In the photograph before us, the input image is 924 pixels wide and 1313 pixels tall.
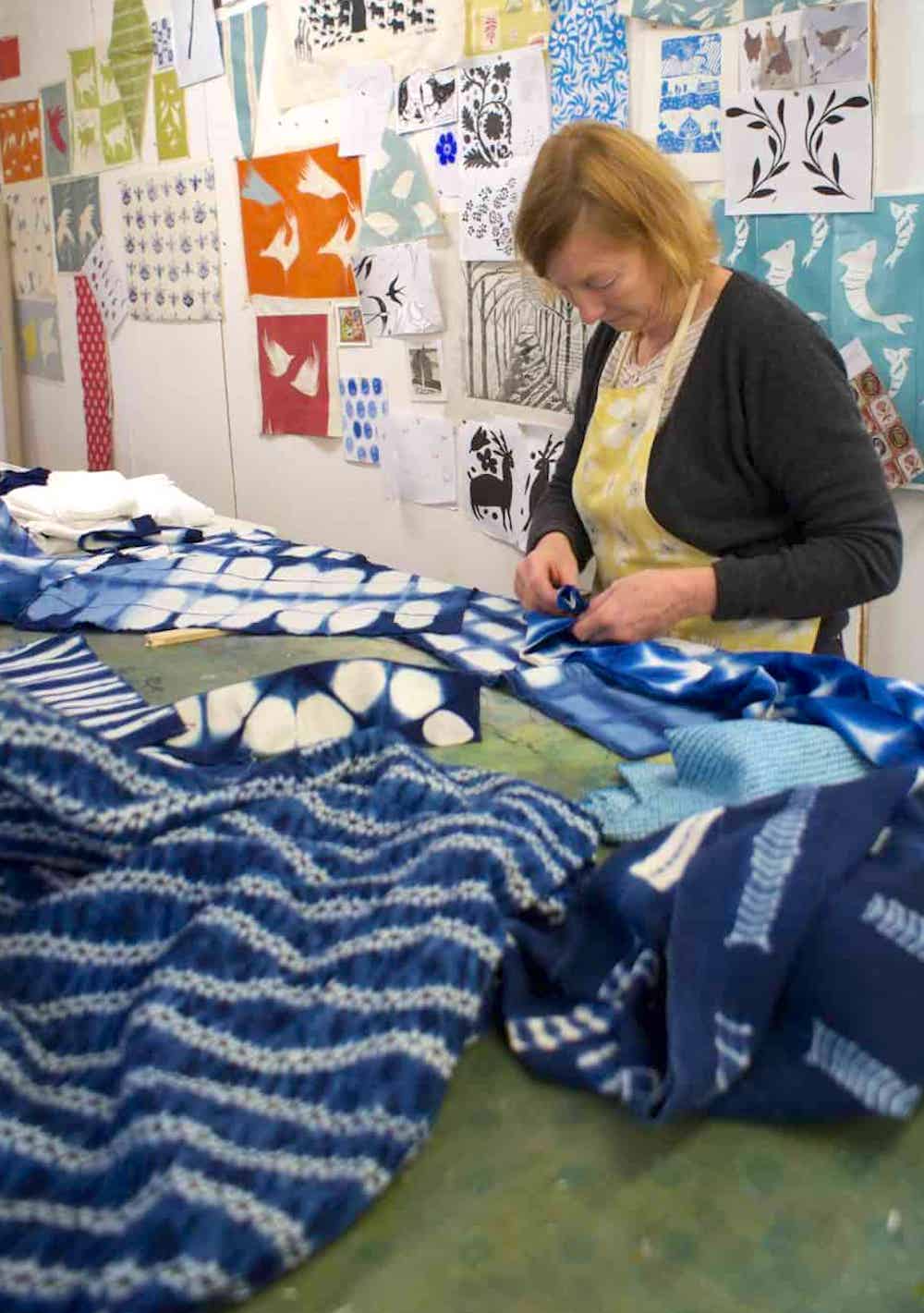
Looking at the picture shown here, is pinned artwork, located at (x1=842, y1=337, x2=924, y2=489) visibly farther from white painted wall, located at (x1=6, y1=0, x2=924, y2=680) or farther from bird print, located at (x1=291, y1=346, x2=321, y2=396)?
bird print, located at (x1=291, y1=346, x2=321, y2=396)

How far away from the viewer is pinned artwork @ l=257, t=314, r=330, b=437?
3.21 m

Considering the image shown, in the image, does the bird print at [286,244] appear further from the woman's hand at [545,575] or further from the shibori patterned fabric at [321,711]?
the shibori patterned fabric at [321,711]

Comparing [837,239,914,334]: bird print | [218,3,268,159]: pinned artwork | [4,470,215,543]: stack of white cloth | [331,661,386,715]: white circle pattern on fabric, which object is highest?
[218,3,268,159]: pinned artwork

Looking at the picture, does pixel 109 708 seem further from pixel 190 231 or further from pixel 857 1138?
pixel 190 231

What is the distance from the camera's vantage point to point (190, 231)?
141 inches

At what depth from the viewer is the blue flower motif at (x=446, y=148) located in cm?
266

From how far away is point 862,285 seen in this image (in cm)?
196

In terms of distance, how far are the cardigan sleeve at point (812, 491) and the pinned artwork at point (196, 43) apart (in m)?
→ 2.47

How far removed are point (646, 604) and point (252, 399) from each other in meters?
2.44

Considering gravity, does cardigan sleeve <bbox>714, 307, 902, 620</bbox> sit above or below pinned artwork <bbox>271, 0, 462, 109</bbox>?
below

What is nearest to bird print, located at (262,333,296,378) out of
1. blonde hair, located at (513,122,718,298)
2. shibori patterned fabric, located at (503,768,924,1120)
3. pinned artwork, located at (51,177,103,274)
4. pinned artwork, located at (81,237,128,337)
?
pinned artwork, located at (81,237,128,337)

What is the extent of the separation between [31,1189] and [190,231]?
11.2ft

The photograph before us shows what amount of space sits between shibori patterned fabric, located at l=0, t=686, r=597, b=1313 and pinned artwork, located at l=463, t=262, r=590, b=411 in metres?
1.75

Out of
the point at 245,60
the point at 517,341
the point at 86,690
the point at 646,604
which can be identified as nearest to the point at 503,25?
the point at 517,341
